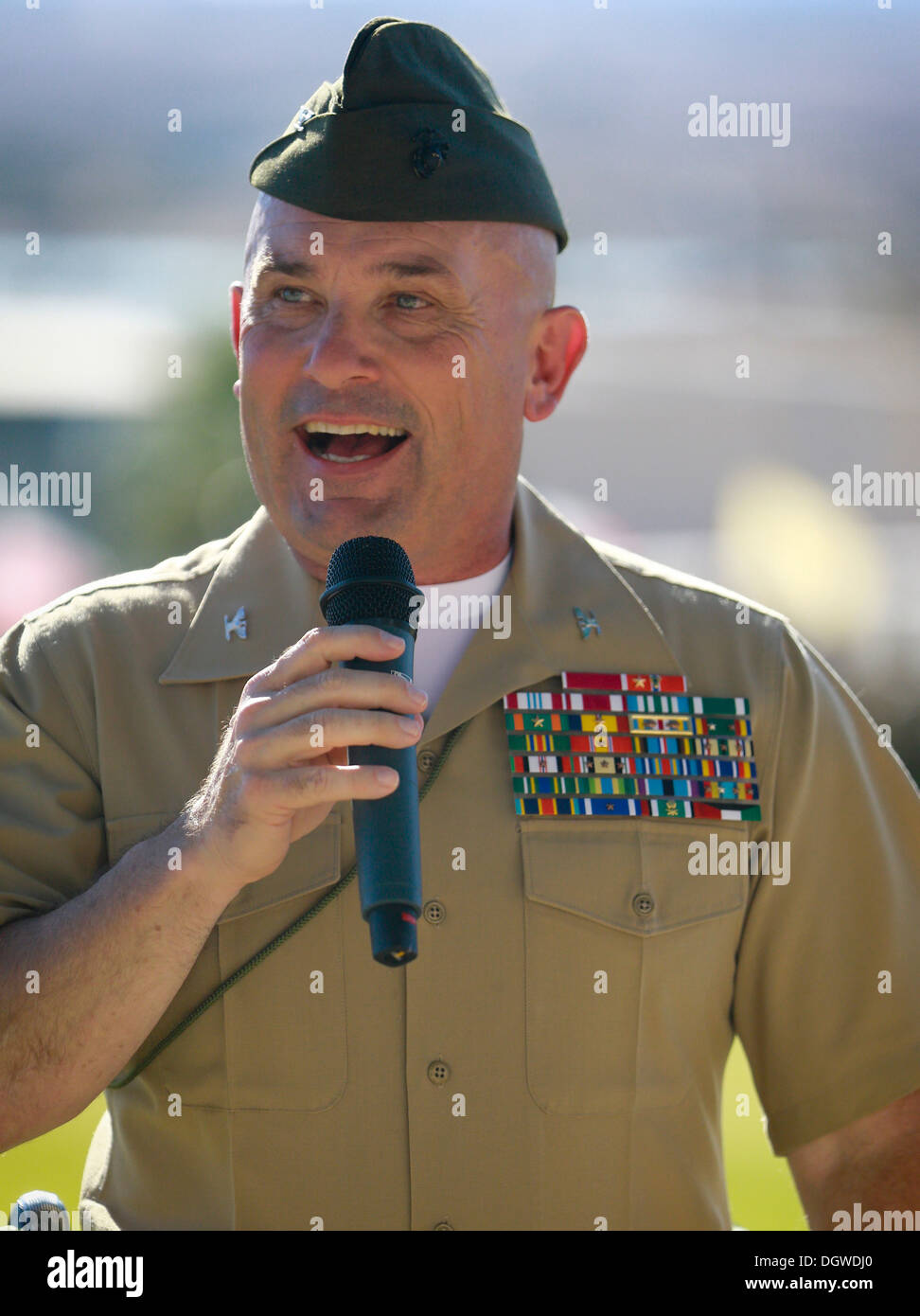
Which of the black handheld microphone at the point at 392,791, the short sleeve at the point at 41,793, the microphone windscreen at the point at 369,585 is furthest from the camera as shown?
the short sleeve at the point at 41,793

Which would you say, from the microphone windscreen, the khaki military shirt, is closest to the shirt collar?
the khaki military shirt

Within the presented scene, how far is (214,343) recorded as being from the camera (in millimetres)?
11766

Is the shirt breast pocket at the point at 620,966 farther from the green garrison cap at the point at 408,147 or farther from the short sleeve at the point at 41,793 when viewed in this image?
the green garrison cap at the point at 408,147

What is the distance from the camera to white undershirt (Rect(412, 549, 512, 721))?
84.5 inches

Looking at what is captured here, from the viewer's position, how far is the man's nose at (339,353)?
6.31ft

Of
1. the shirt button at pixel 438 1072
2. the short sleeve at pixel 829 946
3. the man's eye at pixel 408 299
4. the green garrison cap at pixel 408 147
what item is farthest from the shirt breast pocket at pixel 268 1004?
the green garrison cap at pixel 408 147

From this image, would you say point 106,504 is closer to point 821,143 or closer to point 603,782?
point 821,143

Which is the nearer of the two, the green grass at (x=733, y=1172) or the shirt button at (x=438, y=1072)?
the shirt button at (x=438, y=1072)

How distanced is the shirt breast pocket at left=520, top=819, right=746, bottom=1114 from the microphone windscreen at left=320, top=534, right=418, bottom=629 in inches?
22.7

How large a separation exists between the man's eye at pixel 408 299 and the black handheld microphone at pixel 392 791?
560mm

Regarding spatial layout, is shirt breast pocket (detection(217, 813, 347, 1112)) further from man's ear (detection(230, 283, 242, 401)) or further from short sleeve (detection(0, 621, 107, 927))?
man's ear (detection(230, 283, 242, 401))

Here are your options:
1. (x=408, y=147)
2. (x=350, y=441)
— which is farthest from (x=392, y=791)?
(x=408, y=147)

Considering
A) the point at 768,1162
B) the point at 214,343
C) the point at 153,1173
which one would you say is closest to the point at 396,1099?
the point at 153,1173

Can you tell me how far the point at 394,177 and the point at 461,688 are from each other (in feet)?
2.38
